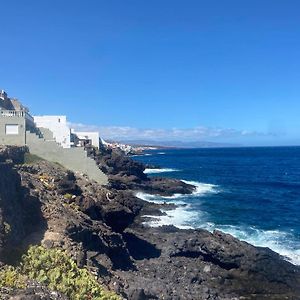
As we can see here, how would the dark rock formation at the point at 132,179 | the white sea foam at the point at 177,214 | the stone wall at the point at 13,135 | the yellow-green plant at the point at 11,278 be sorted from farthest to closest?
1. the dark rock formation at the point at 132,179
2. the stone wall at the point at 13,135
3. the white sea foam at the point at 177,214
4. the yellow-green plant at the point at 11,278

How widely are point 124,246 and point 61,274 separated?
1349 centimetres

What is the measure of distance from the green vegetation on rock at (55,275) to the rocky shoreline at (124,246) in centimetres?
103

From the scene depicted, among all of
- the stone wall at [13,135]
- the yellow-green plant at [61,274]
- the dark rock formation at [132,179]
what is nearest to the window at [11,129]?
the stone wall at [13,135]

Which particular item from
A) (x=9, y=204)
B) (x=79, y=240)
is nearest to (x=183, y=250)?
(x=79, y=240)

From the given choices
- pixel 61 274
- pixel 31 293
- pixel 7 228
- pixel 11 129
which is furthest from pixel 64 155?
pixel 31 293

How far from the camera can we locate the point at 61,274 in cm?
1962

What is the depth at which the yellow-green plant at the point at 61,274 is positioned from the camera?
61.7ft

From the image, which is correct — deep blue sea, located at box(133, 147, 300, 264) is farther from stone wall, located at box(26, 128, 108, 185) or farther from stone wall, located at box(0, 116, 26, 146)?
stone wall, located at box(0, 116, 26, 146)

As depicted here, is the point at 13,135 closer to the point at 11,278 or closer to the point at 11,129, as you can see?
the point at 11,129

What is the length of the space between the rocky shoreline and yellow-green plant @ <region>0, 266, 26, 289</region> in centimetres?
108

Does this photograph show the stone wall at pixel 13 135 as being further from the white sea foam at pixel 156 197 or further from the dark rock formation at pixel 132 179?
the white sea foam at pixel 156 197

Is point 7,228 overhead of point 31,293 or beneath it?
overhead

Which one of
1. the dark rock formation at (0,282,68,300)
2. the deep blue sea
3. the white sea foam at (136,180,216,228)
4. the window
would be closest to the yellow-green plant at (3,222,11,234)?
the dark rock formation at (0,282,68,300)

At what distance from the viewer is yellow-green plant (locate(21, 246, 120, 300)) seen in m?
18.8
